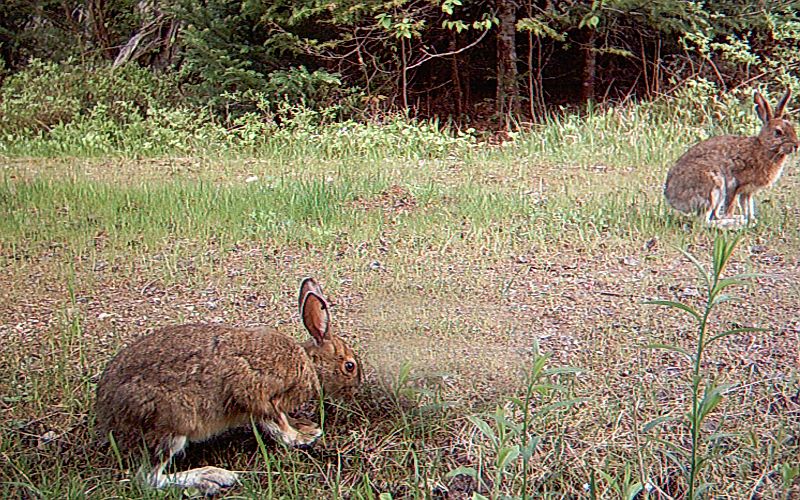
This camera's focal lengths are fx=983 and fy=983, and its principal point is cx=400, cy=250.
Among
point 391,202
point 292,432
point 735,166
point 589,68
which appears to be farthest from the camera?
point 589,68

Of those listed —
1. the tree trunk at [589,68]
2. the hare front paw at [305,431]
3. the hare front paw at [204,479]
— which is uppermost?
the tree trunk at [589,68]

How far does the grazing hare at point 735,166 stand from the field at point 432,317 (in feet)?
0.33

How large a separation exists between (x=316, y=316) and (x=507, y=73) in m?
4.68

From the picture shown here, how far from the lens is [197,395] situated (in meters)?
1.99

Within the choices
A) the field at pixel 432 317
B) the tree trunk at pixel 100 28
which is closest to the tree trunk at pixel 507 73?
the field at pixel 432 317

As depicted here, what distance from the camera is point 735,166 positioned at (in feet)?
12.7

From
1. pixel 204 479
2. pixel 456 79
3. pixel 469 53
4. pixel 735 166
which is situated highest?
pixel 469 53

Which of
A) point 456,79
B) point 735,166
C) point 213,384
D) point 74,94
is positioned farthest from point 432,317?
point 74,94

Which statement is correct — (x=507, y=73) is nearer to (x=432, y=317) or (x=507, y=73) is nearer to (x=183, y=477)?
Answer: (x=432, y=317)

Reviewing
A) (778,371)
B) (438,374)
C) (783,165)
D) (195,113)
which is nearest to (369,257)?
(438,374)

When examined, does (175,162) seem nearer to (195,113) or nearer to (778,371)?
(195,113)

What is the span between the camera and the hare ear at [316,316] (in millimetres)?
2117

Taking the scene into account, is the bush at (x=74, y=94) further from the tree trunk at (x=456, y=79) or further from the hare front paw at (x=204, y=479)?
the hare front paw at (x=204, y=479)

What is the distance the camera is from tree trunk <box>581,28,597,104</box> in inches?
258
